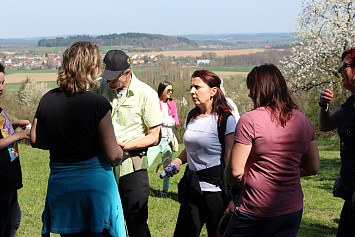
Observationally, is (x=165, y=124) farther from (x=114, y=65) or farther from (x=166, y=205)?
(x=114, y=65)

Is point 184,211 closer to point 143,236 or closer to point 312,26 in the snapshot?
point 143,236

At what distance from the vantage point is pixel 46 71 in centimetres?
7894

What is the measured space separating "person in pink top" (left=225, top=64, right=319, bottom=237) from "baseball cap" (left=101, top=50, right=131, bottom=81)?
54.1 inches

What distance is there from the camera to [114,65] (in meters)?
3.77

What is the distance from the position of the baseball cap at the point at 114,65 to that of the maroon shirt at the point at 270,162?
1506 millimetres

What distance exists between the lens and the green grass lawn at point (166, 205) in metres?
6.01

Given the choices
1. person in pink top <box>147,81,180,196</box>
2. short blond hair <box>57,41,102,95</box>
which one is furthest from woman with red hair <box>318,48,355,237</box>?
person in pink top <box>147,81,180,196</box>

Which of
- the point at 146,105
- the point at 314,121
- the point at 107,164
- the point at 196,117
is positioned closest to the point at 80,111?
the point at 107,164

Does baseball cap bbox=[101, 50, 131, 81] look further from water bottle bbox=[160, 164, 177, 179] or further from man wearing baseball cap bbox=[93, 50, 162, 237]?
water bottle bbox=[160, 164, 177, 179]

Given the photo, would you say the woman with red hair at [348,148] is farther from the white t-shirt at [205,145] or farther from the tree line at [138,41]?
the tree line at [138,41]

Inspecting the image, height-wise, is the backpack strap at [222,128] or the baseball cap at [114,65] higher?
the baseball cap at [114,65]

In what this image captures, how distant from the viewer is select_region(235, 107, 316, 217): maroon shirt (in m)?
2.66

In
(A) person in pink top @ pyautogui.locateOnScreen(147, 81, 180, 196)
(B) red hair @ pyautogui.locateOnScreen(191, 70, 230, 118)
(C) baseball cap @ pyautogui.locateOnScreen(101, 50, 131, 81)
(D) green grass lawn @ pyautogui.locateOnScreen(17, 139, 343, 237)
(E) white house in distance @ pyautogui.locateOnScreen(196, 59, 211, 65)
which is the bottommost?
(E) white house in distance @ pyautogui.locateOnScreen(196, 59, 211, 65)

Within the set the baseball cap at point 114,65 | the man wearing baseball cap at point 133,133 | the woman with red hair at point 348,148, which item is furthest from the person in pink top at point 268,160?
the baseball cap at point 114,65
